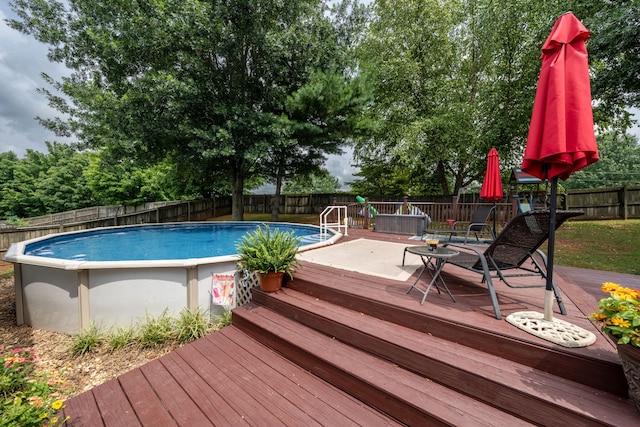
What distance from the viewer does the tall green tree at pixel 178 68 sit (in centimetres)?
958

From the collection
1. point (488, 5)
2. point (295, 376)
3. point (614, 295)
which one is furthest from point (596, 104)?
point (295, 376)

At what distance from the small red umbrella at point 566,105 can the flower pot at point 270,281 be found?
9.85 ft

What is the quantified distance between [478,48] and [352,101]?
28.2 ft

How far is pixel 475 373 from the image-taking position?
1.89 metres

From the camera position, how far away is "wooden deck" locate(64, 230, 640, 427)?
174 cm

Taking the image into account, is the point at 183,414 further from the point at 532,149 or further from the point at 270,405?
the point at 532,149

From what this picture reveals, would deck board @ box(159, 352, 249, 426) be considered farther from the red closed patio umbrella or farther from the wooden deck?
the red closed patio umbrella

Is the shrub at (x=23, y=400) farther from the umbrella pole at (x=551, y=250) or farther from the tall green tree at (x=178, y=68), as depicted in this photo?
the tall green tree at (x=178, y=68)

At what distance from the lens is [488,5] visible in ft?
36.9

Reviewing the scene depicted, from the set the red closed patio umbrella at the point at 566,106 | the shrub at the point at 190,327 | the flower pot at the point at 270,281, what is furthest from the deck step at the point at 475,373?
the shrub at the point at 190,327

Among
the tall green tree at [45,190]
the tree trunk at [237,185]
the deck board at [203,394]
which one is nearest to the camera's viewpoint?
the deck board at [203,394]

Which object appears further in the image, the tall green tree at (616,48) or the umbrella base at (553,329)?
the tall green tree at (616,48)

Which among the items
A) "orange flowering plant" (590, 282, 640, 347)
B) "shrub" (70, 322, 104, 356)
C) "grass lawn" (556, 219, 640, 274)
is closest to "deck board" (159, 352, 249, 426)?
"shrub" (70, 322, 104, 356)

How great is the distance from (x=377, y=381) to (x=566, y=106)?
8.52 ft
